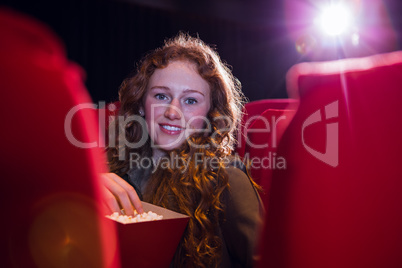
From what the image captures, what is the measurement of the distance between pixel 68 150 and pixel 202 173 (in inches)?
33.4

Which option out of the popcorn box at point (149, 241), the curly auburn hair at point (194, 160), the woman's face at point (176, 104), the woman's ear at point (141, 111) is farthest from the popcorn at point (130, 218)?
the woman's ear at point (141, 111)

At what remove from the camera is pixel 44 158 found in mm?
268

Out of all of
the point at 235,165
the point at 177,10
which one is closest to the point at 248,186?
the point at 235,165

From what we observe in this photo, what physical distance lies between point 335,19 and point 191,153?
12.0 feet

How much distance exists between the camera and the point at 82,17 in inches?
143

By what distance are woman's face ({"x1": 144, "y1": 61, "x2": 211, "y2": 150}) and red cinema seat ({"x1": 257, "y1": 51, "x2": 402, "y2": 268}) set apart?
31.7 inches

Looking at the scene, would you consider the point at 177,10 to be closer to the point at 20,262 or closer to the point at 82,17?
the point at 82,17

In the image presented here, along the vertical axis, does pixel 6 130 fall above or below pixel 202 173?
above

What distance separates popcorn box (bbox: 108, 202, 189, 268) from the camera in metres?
0.55

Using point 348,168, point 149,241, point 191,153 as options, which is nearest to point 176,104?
point 191,153

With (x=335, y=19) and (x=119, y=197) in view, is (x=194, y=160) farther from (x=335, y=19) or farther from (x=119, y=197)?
(x=335, y=19)

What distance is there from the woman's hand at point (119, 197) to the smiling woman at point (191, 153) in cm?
5

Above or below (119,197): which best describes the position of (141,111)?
above

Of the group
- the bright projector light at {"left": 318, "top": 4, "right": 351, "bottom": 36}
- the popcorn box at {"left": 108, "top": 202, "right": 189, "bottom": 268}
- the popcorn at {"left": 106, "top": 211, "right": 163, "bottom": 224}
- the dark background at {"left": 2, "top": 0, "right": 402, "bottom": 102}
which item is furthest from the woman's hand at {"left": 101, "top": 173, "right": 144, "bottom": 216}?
the bright projector light at {"left": 318, "top": 4, "right": 351, "bottom": 36}
